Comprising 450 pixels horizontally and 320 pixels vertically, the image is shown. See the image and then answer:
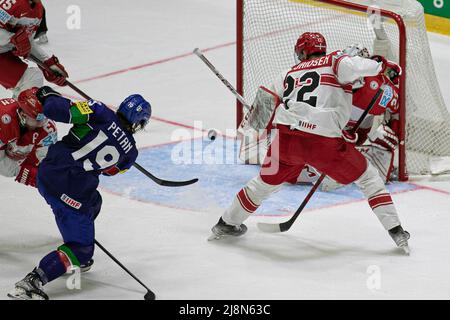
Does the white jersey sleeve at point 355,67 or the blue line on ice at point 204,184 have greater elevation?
the white jersey sleeve at point 355,67

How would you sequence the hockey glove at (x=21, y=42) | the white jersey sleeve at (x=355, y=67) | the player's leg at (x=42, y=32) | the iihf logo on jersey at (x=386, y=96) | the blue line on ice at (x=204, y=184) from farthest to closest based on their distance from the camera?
the player's leg at (x=42, y=32)
the hockey glove at (x=21, y=42)
the blue line on ice at (x=204, y=184)
the iihf logo on jersey at (x=386, y=96)
the white jersey sleeve at (x=355, y=67)

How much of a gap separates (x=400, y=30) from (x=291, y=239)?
1394 mm

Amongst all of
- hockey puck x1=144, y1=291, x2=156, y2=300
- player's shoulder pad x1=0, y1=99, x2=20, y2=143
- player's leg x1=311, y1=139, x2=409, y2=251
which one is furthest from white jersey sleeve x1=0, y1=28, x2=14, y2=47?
hockey puck x1=144, y1=291, x2=156, y2=300

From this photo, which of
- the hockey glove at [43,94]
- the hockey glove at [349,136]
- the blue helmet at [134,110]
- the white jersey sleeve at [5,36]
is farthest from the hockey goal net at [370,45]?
the hockey glove at [43,94]

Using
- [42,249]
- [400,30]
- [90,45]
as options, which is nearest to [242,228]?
[42,249]

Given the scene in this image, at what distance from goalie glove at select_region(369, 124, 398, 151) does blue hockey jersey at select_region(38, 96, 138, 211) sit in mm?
1857

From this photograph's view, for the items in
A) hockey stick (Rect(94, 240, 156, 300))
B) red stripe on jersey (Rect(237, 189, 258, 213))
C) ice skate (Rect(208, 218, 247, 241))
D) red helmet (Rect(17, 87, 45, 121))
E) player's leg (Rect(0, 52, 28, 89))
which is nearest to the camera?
hockey stick (Rect(94, 240, 156, 300))

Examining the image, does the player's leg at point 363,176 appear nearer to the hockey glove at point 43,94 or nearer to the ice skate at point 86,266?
the ice skate at point 86,266

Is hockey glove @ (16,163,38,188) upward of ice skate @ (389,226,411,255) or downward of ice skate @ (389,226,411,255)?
upward

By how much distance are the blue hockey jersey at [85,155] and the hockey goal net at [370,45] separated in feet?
6.72

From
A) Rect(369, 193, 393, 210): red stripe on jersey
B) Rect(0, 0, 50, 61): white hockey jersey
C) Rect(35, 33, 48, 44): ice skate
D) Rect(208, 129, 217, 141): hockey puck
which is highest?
Rect(0, 0, 50, 61): white hockey jersey

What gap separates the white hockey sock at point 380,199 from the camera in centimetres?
520

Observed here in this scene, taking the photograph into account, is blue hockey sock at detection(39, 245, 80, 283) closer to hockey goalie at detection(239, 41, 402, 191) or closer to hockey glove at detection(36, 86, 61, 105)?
hockey glove at detection(36, 86, 61, 105)

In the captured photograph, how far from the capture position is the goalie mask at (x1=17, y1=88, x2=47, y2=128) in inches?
193
